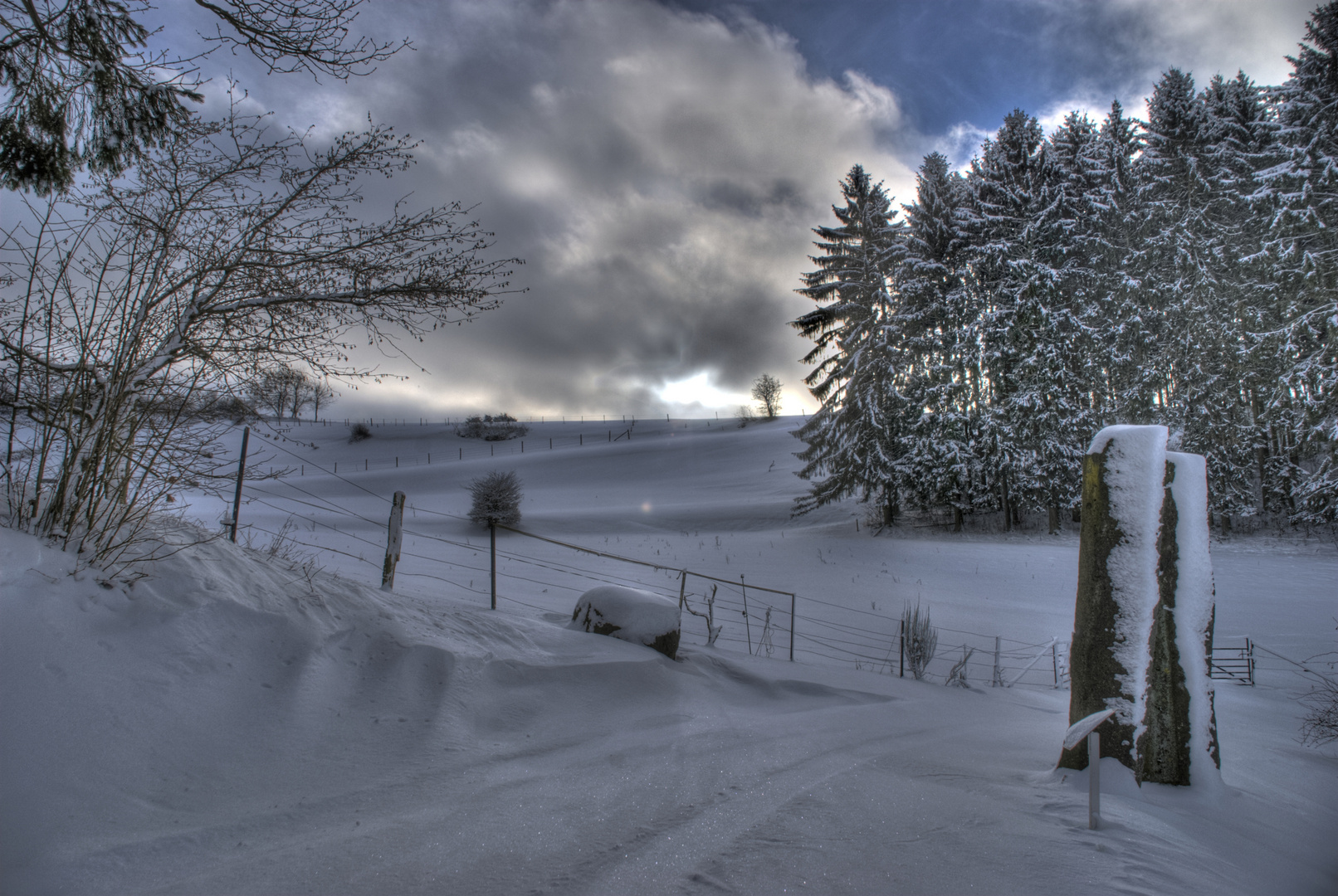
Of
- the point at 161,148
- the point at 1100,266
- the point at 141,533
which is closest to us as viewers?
the point at 141,533

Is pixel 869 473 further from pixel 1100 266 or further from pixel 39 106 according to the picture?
pixel 39 106

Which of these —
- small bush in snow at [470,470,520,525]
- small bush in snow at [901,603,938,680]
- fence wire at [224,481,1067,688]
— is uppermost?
small bush in snow at [470,470,520,525]

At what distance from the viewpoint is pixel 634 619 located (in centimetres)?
596

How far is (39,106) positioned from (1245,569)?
23073 millimetres

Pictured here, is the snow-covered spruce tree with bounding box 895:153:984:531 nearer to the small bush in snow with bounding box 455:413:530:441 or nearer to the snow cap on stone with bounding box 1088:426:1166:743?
the snow cap on stone with bounding box 1088:426:1166:743

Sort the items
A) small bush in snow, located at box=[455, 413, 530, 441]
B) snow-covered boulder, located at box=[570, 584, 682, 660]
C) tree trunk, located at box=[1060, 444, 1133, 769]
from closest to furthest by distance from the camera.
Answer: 1. tree trunk, located at box=[1060, 444, 1133, 769]
2. snow-covered boulder, located at box=[570, 584, 682, 660]
3. small bush in snow, located at box=[455, 413, 530, 441]

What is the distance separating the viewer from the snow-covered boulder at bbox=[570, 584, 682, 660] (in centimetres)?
589

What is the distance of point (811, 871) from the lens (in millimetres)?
2299

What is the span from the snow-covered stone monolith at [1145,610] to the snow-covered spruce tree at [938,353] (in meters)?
19.3

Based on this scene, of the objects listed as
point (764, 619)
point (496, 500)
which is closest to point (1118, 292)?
point (764, 619)

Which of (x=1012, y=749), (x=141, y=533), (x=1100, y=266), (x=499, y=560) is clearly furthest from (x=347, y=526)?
(x=1100, y=266)

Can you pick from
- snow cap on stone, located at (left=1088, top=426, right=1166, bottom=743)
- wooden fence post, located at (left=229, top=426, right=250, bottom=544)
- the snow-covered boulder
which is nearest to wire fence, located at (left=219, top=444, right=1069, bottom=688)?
wooden fence post, located at (left=229, top=426, right=250, bottom=544)

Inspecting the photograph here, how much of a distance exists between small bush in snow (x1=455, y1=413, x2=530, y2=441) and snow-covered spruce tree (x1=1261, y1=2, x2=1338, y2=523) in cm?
5316

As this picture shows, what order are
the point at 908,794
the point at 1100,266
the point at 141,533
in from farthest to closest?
the point at 1100,266, the point at 141,533, the point at 908,794
